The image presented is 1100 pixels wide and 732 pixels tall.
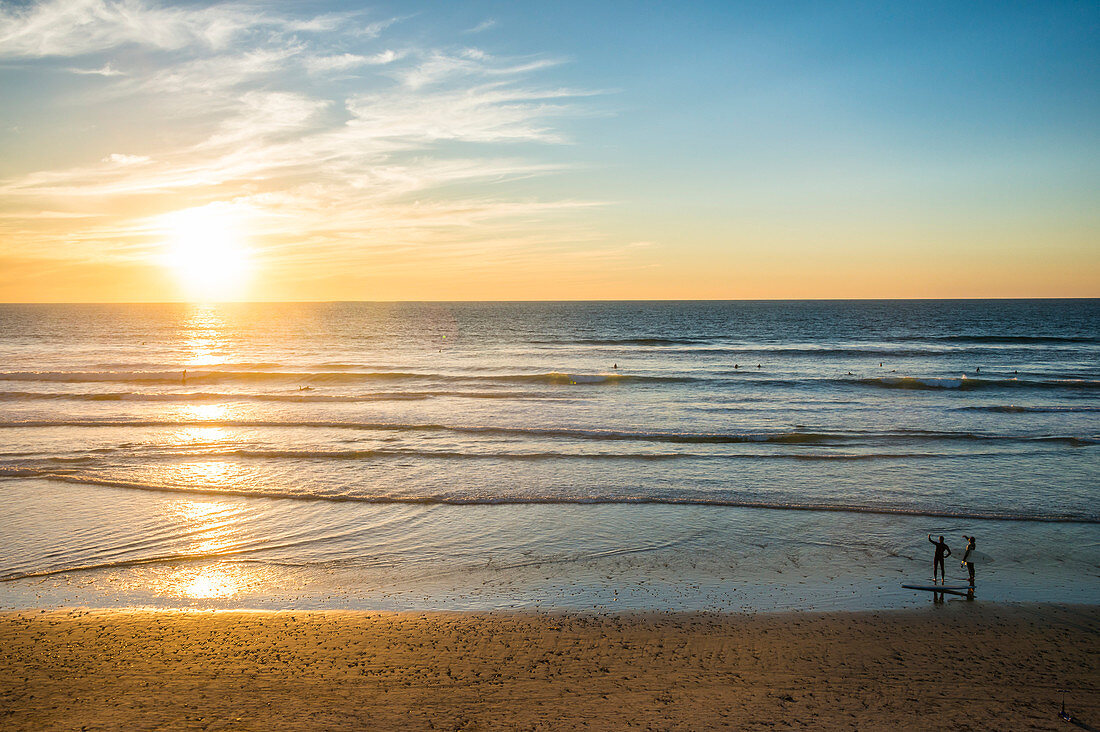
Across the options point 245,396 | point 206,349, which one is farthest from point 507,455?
point 206,349

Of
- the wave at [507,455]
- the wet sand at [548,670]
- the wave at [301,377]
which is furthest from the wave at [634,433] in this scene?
the wave at [301,377]

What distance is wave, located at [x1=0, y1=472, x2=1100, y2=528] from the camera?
15.4m

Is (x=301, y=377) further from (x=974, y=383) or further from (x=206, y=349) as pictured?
(x=974, y=383)

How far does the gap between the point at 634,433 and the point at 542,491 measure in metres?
8.81

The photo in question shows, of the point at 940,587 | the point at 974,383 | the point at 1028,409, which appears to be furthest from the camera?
the point at 974,383

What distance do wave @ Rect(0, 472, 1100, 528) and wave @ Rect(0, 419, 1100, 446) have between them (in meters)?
7.56

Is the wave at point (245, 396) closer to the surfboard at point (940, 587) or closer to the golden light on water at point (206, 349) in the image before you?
the golden light on water at point (206, 349)

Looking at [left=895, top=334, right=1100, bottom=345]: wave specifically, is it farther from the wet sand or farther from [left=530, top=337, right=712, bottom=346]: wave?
the wet sand

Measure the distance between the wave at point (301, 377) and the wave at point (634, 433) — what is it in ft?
48.5

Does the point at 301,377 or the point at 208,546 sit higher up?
the point at 301,377

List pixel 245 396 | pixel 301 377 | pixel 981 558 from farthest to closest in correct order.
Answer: pixel 301 377 < pixel 245 396 < pixel 981 558

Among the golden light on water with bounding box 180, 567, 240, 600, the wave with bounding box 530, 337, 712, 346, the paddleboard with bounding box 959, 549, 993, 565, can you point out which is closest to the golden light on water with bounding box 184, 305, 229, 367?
the wave with bounding box 530, 337, 712, 346

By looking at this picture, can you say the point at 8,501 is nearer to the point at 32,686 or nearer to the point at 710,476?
the point at 32,686

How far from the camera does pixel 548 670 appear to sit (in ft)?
28.4
